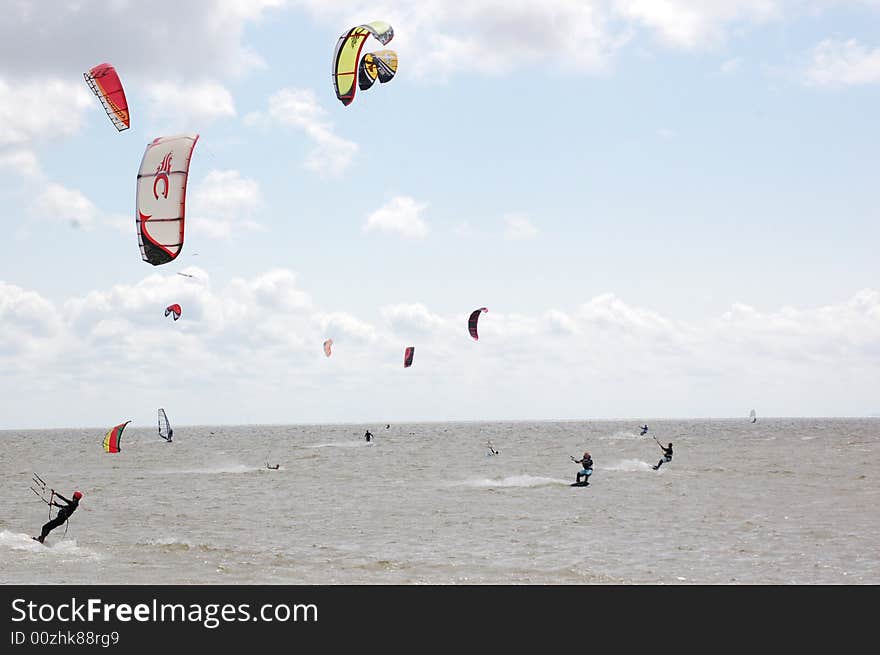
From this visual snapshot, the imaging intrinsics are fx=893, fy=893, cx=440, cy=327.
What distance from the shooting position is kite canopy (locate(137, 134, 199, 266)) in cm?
1828

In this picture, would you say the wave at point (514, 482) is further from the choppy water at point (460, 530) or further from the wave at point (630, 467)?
the wave at point (630, 467)

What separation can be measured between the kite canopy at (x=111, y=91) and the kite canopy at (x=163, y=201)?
3209 millimetres

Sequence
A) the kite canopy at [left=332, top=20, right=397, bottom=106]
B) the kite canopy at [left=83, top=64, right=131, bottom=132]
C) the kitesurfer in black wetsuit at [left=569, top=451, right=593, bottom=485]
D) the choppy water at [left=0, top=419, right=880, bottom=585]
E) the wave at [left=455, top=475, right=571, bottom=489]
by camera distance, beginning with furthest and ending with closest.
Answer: the wave at [left=455, top=475, right=571, bottom=489] → the kitesurfer in black wetsuit at [left=569, top=451, right=593, bottom=485] → the kite canopy at [left=332, top=20, right=397, bottom=106] → the kite canopy at [left=83, top=64, right=131, bottom=132] → the choppy water at [left=0, top=419, right=880, bottom=585]

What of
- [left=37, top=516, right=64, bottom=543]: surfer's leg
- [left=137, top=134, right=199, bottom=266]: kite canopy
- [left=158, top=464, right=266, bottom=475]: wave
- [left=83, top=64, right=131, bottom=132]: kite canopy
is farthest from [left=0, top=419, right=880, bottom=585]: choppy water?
[left=83, top=64, right=131, bottom=132]: kite canopy

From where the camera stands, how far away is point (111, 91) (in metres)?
21.4

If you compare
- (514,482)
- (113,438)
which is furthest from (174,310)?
(514,482)

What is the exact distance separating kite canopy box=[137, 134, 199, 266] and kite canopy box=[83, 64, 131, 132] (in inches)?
Result: 126

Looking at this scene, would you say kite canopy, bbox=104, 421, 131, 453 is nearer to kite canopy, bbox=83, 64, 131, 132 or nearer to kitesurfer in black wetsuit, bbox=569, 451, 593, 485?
kite canopy, bbox=83, 64, 131, 132

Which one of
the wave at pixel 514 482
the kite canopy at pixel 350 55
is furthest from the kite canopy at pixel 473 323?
the kite canopy at pixel 350 55
